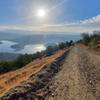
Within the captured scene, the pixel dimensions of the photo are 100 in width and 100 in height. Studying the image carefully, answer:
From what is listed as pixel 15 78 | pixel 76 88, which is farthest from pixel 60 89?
pixel 15 78

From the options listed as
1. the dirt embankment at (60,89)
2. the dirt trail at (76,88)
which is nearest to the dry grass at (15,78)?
the dirt embankment at (60,89)

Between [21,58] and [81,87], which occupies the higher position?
[81,87]

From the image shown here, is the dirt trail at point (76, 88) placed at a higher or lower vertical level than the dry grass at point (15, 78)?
higher

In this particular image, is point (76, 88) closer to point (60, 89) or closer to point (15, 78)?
point (60, 89)

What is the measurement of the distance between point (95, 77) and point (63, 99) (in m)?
7.80

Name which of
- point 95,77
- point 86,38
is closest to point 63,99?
point 95,77

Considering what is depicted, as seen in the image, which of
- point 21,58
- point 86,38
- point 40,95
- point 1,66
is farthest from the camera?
point 86,38

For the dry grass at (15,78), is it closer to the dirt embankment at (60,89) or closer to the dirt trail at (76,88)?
the dirt embankment at (60,89)

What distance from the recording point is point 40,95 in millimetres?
17484

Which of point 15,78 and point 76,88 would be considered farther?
point 15,78

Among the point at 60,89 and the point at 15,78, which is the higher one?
the point at 60,89

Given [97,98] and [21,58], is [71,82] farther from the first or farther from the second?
[21,58]

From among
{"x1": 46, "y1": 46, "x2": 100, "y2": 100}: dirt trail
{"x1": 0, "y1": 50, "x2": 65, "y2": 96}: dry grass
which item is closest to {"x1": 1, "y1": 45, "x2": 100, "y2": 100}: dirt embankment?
{"x1": 46, "y1": 46, "x2": 100, "y2": 100}: dirt trail

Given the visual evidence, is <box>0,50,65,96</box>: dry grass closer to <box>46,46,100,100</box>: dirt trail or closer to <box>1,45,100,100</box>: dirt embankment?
<box>1,45,100,100</box>: dirt embankment
